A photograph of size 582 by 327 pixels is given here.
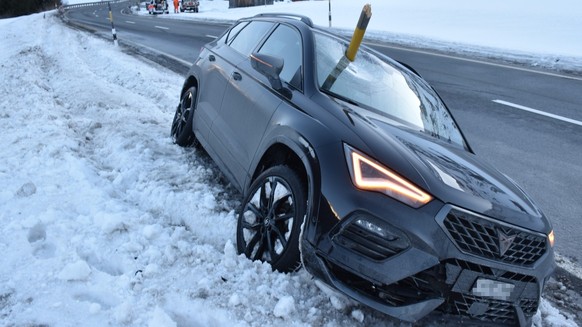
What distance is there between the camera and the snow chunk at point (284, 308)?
2717 millimetres

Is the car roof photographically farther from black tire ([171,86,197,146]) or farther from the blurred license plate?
the blurred license plate

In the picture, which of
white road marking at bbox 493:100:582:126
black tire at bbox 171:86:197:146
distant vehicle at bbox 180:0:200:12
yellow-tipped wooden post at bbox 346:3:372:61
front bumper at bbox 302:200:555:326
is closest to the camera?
front bumper at bbox 302:200:555:326

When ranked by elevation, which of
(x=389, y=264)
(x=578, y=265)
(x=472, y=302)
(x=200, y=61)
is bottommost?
(x=578, y=265)

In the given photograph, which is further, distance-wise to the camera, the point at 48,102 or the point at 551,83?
the point at 551,83

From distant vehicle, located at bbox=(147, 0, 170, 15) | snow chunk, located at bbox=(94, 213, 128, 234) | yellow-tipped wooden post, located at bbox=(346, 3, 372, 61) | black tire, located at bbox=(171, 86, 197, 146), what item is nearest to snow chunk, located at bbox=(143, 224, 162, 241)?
snow chunk, located at bbox=(94, 213, 128, 234)

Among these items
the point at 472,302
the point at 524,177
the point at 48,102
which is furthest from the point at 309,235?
the point at 48,102

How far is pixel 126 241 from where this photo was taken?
3402mm

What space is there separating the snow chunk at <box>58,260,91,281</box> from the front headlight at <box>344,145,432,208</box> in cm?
177

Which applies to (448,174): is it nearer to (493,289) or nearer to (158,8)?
(493,289)

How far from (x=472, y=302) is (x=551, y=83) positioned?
32.2ft

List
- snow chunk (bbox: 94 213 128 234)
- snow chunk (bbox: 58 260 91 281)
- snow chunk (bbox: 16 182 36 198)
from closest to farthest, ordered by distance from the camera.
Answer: snow chunk (bbox: 58 260 91 281)
snow chunk (bbox: 94 213 128 234)
snow chunk (bbox: 16 182 36 198)

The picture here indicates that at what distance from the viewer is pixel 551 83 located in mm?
10578

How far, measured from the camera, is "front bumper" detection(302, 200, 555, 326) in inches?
92.4

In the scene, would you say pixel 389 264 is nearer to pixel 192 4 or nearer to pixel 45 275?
pixel 45 275
